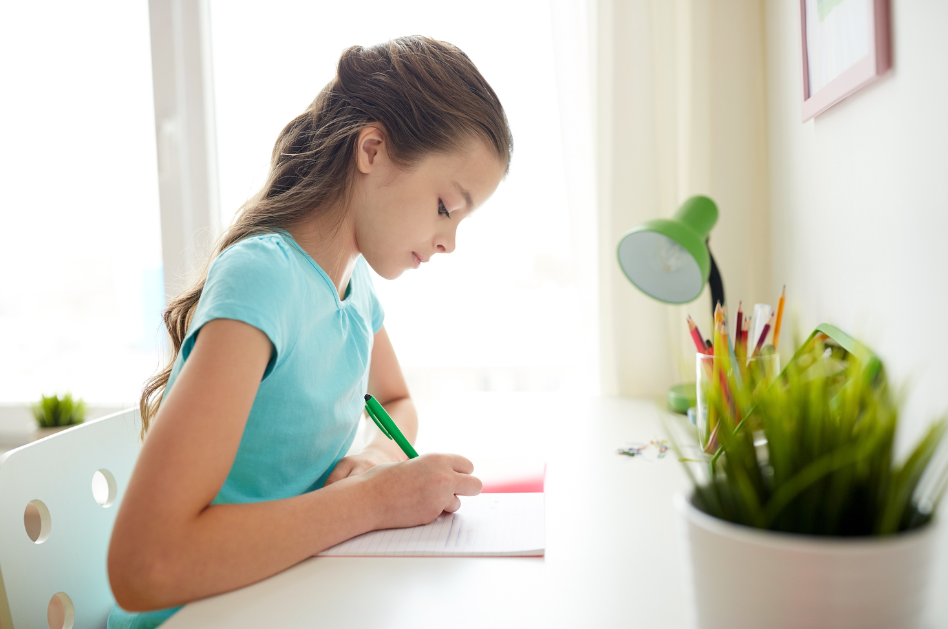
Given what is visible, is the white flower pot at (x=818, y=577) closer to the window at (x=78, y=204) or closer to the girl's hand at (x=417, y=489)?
the girl's hand at (x=417, y=489)

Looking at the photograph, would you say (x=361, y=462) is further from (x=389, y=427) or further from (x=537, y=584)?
(x=537, y=584)

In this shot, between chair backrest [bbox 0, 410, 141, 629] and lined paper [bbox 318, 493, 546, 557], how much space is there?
0.38 metres

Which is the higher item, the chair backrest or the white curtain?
the white curtain

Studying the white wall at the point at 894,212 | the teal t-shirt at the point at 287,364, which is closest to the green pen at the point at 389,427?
the teal t-shirt at the point at 287,364

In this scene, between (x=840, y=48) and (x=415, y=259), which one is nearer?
(x=840, y=48)

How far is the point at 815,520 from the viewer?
31 centimetres

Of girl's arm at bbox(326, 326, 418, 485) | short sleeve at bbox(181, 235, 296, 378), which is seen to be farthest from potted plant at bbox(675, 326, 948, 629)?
girl's arm at bbox(326, 326, 418, 485)

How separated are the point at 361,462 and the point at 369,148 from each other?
1.35 ft

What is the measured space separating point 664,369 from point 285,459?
883 millimetres

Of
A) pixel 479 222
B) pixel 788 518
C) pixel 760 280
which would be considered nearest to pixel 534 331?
pixel 479 222

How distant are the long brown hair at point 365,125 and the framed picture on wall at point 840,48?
0.42 meters

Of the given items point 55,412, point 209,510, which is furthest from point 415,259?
point 55,412

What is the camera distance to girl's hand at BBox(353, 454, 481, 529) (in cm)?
61

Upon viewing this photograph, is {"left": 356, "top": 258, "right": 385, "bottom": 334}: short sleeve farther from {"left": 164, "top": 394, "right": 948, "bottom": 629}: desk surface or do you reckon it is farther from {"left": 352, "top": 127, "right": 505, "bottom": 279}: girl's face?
{"left": 164, "top": 394, "right": 948, "bottom": 629}: desk surface
